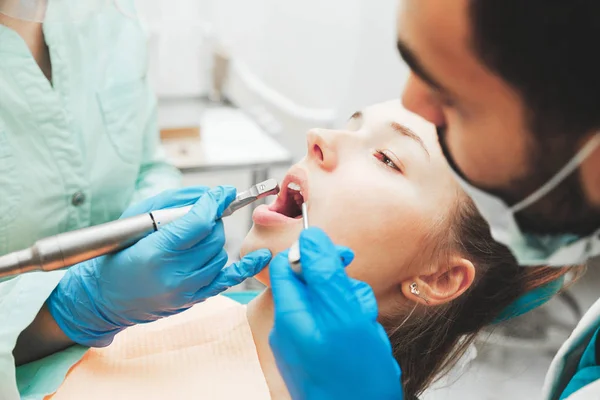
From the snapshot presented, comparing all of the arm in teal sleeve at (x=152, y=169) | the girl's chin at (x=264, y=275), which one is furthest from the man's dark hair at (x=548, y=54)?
the arm in teal sleeve at (x=152, y=169)

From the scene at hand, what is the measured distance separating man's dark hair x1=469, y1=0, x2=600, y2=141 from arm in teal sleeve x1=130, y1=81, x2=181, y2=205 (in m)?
1.17

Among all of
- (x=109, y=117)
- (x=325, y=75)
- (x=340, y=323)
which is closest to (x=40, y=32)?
(x=109, y=117)

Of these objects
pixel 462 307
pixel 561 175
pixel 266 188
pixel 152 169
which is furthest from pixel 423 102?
pixel 152 169

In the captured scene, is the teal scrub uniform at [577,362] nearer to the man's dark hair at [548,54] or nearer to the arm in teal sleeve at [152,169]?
the man's dark hair at [548,54]

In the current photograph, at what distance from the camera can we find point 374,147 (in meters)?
1.08

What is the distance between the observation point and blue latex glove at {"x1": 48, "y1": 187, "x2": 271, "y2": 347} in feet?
3.27

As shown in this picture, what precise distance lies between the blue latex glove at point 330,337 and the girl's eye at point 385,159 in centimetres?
33

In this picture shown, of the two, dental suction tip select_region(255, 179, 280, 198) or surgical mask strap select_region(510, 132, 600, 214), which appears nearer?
surgical mask strap select_region(510, 132, 600, 214)

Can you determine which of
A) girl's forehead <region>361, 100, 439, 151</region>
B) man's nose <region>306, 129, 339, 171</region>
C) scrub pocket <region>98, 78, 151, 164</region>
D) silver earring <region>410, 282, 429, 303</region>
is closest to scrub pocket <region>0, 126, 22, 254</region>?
scrub pocket <region>98, 78, 151, 164</region>

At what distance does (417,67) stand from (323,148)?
0.55 m

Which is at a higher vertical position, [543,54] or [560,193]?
[543,54]

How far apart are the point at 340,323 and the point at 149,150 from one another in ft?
3.26

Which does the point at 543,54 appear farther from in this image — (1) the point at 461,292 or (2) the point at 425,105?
(1) the point at 461,292

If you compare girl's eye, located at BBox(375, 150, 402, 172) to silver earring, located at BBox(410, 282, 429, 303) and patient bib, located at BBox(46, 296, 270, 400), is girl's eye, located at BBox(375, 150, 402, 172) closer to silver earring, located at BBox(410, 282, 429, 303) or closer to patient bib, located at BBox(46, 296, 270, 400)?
silver earring, located at BBox(410, 282, 429, 303)
